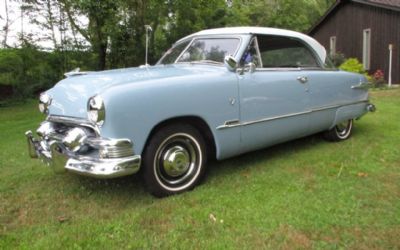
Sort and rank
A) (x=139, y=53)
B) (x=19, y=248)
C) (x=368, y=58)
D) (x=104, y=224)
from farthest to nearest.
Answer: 1. (x=368, y=58)
2. (x=139, y=53)
3. (x=104, y=224)
4. (x=19, y=248)

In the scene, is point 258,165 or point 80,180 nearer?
point 80,180

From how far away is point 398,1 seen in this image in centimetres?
1738

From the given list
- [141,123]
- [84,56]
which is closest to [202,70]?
[141,123]

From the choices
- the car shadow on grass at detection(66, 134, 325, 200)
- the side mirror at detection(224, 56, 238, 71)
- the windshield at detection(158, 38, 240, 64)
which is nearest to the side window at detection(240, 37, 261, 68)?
the windshield at detection(158, 38, 240, 64)

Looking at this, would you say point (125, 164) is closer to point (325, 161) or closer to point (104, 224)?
point (104, 224)

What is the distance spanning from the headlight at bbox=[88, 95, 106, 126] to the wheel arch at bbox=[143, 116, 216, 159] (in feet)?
1.60

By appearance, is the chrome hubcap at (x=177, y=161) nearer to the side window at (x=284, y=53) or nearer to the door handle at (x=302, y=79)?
the side window at (x=284, y=53)

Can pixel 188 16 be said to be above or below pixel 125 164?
above

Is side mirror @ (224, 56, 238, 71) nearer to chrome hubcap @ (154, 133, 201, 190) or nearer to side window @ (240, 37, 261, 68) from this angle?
side window @ (240, 37, 261, 68)

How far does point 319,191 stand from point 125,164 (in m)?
1.96

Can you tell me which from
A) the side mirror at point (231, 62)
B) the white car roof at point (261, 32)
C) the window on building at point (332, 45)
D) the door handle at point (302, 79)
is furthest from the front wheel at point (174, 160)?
the window on building at point (332, 45)

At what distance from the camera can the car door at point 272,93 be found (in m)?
4.62

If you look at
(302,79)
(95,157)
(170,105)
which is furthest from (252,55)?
(95,157)

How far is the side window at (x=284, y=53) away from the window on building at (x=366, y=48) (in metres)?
14.6
